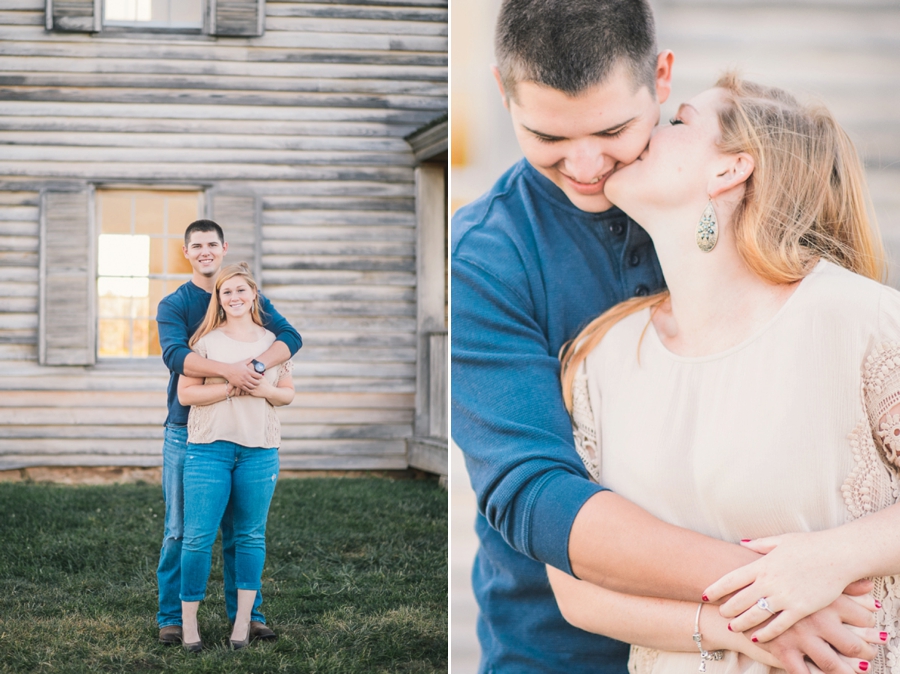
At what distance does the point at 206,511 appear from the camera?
2389 mm

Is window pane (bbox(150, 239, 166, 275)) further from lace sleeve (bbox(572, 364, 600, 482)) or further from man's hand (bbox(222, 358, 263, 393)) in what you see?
lace sleeve (bbox(572, 364, 600, 482))

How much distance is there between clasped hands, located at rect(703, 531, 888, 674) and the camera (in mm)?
1704

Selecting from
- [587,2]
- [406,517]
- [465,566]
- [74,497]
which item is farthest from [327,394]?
[587,2]

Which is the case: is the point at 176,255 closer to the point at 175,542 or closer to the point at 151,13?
the point at 151,13

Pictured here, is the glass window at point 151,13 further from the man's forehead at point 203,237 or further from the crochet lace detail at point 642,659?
the crochet lace detail at point 642,659

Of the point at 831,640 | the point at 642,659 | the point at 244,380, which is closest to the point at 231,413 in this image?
the point at 244,380

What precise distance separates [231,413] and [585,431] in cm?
110

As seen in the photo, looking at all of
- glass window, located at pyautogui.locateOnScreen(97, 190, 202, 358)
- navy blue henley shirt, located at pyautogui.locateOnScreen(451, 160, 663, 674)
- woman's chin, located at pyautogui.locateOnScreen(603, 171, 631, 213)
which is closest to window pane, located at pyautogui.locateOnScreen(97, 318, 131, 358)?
glass window, located at pyautogui.locateOnScreen(97, 190, 202, 358)

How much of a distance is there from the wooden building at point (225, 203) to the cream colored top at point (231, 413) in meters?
0.87

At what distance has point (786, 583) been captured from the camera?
1.71 meters

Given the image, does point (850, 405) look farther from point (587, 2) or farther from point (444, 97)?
point (444, 97)

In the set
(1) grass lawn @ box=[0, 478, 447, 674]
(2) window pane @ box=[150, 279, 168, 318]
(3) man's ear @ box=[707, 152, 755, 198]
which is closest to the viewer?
(3) man's ear @ box=[707, 152, 755, 198]

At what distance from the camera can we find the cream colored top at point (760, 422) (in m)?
1.73

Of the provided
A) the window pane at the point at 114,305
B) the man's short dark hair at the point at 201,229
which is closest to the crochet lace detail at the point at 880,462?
the man's short dark hair at the point at 201,229
